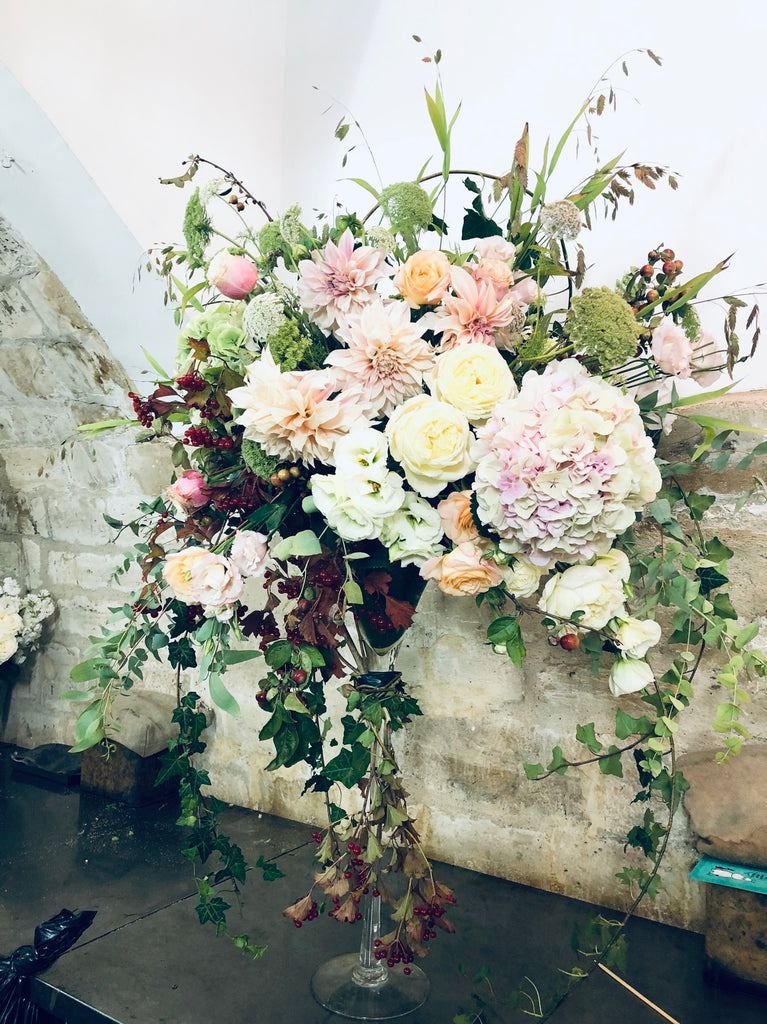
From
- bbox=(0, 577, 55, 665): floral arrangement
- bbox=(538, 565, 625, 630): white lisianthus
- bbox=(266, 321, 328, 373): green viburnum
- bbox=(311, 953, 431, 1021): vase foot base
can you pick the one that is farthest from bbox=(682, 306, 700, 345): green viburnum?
bbox=(0, 577, 55, 665): floral arrangement

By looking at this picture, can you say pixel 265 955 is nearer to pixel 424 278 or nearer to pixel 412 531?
pixel 412 531

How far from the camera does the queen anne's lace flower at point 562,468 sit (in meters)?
0.80

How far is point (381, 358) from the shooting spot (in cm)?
89

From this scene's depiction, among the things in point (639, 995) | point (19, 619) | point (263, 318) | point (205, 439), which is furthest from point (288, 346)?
point (19, 619)

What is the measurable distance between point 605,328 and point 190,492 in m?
0.54

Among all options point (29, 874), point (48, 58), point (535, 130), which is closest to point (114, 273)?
point (48, 58)

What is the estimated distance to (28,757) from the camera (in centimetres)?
228

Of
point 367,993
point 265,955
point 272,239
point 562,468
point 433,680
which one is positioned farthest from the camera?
point 433,680

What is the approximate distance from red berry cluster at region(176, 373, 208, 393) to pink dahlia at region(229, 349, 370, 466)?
0.31 feet

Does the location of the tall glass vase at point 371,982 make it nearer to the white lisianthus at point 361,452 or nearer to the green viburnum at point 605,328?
the white lisianthus at point 361,452

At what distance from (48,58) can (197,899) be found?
1.70m

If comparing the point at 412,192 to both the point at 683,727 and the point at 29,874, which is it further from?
the point at 29,874

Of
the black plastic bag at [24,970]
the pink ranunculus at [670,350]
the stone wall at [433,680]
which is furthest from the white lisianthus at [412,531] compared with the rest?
the black plastic bag at [24,970]

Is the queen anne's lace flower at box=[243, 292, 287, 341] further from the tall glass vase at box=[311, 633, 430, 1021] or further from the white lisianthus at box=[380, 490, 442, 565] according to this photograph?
the tall glass vase at box=[311, 633, 430, 1021]
